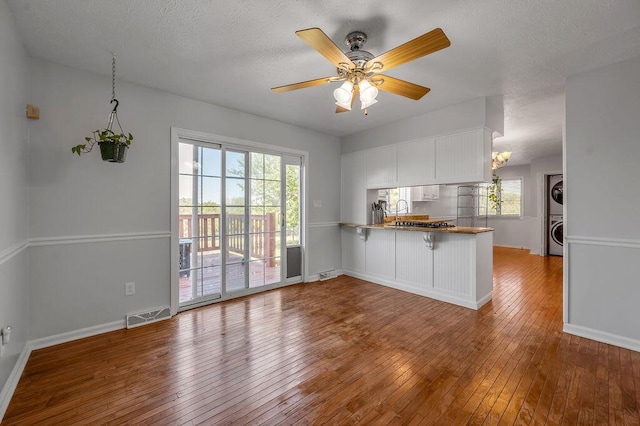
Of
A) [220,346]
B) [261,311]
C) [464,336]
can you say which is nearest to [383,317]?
[464,336]

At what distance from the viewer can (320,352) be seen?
239cm

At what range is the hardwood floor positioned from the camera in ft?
5.56

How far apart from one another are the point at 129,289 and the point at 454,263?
3.82m

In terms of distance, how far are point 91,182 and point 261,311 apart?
7.28ft

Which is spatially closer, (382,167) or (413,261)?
(413,261)

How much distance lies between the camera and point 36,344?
2.46 m

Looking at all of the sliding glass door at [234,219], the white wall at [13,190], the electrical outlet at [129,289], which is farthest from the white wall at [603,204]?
the white wall at [13,190]

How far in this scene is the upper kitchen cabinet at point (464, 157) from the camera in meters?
3.34

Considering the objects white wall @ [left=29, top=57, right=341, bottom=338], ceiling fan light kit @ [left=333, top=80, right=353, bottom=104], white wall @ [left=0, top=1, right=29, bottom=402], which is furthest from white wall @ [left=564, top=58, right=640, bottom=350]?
white wall @ [left=0, top=1, right=29, bottom=402]

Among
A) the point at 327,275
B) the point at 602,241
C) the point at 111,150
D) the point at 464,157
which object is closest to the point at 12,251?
the point at 111,150

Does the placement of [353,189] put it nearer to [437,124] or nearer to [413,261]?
[413,261]

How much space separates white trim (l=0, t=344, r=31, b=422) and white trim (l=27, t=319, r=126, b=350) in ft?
0.23

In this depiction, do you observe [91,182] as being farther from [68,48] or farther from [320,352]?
[320,352]

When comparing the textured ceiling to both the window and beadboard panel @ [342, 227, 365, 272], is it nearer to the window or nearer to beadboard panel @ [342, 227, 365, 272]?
beadboard panel @ [342, 227, 365, 272]
